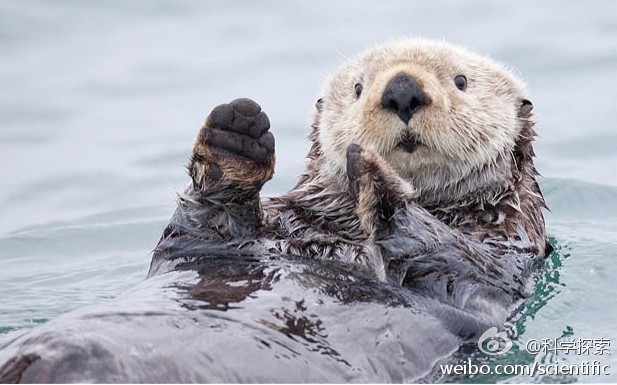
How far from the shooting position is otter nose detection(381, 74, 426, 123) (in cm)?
516

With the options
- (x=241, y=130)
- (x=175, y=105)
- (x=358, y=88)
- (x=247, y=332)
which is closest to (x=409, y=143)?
(x=358, y=88)

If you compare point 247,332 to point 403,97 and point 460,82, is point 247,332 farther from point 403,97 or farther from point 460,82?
point 460,82

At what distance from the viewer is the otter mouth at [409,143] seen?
5.30m

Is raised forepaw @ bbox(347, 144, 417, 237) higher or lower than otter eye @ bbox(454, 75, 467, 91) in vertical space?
lower

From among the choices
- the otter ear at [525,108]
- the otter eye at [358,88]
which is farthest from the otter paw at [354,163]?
the otter ear at [525,108]

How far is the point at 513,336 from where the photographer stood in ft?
16.5

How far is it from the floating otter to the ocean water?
0.76 metres

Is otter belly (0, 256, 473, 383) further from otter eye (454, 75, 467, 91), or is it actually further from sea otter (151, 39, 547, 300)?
otter eye (454, 75, 467, 91)

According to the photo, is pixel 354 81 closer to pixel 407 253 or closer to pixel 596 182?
pixel 407 253

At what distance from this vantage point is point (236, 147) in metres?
5.08

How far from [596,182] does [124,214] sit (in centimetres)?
360

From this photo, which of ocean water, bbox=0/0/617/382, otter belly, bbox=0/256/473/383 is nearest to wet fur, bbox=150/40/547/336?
otter belly, bbox=0/256/473/383

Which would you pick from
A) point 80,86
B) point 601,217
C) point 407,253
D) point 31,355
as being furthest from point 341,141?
point 80,86

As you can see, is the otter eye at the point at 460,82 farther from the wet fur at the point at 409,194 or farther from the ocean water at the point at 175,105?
the ocean water at the point at 175,105
